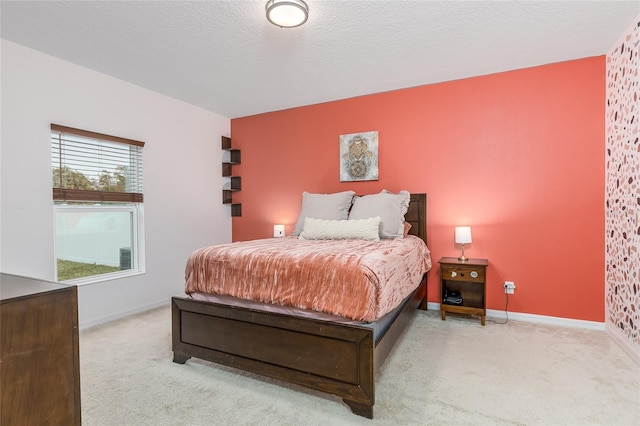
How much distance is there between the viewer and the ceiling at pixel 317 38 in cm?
217

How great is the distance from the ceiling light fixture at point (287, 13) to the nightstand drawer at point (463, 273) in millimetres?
2453

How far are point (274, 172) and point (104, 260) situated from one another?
7.28 feet

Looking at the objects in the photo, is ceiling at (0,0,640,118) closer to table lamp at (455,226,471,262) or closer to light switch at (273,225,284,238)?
table lamp at (455,226,471,262)

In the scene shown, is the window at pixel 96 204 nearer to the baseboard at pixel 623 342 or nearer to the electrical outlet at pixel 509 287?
the electrical outlet at pixel 509 287

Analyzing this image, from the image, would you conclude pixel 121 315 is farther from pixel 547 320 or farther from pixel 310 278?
pixel 547 320

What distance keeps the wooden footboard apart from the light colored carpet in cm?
12

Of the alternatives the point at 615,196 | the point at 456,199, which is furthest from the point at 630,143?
the point at 456,199

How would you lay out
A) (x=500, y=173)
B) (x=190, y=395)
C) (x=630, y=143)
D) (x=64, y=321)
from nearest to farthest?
1. (x=64, y=321)
2. (x=190, y=395)
3. (x=630, y=143)
4. (x=500, y=173)

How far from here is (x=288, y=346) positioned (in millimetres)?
1909

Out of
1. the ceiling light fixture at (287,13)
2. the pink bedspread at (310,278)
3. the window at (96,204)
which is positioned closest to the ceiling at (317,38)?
the ceiling light fixture at (287,13)

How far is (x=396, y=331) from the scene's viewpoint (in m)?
2.26

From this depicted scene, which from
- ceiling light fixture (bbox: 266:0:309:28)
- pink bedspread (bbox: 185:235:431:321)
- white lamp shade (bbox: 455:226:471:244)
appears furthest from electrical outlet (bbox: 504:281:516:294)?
ceiling light fixture (bbox: 266:0:309:28)

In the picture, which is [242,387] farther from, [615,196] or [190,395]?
[615,196]

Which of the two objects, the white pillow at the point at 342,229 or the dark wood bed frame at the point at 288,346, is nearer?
the dark wood bed frame at the point at 288,346
